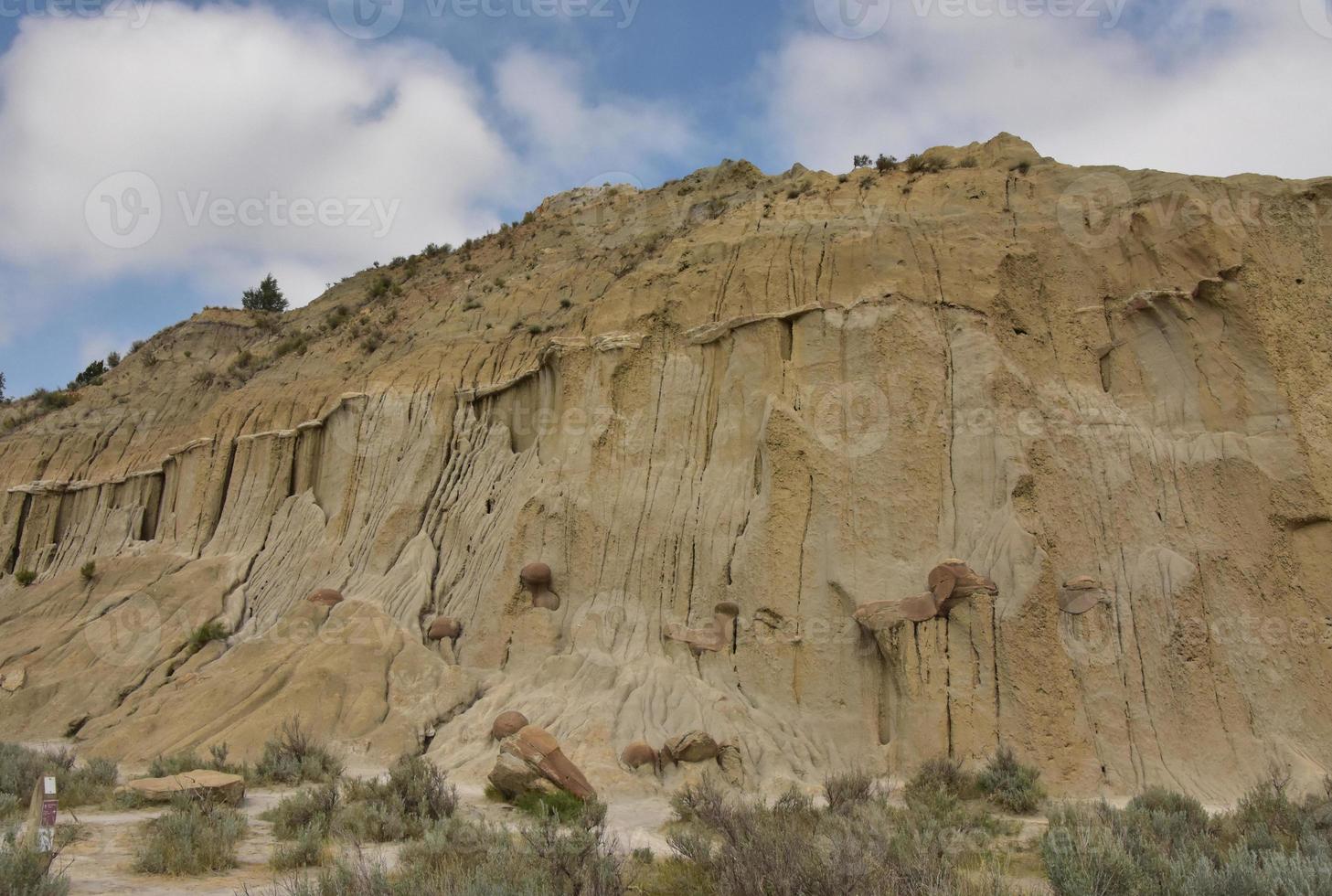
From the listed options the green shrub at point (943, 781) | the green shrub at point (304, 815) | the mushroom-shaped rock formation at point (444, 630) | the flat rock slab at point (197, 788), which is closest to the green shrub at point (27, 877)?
the green shrub at point (304, 815)

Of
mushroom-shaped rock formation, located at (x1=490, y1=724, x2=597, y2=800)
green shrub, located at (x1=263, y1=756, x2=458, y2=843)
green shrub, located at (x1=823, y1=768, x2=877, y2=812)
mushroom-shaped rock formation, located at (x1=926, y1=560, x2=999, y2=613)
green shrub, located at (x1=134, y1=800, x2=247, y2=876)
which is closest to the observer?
green shrub, located at (x1=134, y1=800, x2=247, y2=876)

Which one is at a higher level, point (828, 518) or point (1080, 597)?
point (828, 518)

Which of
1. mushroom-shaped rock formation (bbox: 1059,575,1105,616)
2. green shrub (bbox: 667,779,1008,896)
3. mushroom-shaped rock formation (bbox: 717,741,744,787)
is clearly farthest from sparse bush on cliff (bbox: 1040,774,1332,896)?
mushroom-shaped rock formation (bbox: 717,741,744,787)

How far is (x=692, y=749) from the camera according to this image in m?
15.0

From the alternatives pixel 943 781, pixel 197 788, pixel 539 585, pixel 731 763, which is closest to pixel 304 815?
pixel 197 788

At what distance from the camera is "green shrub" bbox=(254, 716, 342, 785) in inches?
569

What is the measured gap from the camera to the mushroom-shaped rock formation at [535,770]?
12.7m

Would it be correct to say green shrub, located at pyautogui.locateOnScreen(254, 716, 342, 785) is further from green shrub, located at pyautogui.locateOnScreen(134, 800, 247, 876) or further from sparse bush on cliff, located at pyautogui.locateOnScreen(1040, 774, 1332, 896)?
sparse bush on cliff, located at pyautogui.locateOnScreen(1040, 774, 1332, 896)

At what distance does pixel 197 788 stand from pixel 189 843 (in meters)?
2.68

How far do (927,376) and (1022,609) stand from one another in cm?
543

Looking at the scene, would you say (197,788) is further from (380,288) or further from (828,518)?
(380,288)

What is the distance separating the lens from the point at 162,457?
3139cm

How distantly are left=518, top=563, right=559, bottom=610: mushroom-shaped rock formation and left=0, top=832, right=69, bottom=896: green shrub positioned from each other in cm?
1284

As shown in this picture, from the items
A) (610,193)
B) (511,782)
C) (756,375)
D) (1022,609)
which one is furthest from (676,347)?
(610,193)
